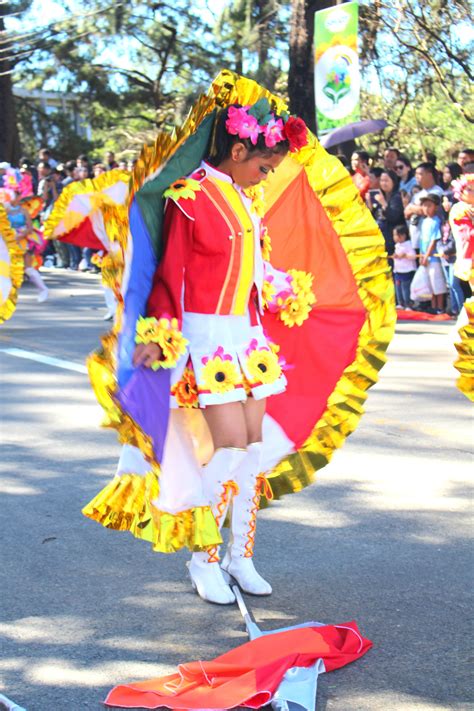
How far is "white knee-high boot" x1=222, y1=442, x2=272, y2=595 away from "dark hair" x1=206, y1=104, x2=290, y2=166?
3.47 feet

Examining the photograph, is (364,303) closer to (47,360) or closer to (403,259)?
(47,360)

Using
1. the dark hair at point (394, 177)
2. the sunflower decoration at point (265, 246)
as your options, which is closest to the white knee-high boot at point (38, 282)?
the dark hair at point (394, 177)

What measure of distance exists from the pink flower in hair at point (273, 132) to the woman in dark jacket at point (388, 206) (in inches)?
358

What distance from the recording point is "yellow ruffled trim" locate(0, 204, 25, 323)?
20.1ft

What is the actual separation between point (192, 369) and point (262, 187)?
0.83 meters

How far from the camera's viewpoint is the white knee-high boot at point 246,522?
426 centimetres

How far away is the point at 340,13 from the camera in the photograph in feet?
44.8

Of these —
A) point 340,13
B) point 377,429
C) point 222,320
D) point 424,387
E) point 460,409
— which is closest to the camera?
point 222,320

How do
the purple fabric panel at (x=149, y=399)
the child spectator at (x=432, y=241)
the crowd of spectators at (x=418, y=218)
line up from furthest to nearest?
1. the child spectator at (x=432, y=241)
2. the crowd of spectators at (x=418, y=218)
3. the purple fabric panel at (x=149, y=399)

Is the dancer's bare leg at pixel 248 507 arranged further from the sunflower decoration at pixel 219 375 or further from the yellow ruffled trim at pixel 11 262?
the yellow ruffled trim at pixel 11 262

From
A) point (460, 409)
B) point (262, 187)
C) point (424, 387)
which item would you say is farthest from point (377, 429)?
point (262, 187)

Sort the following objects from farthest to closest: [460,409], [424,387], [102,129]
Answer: [102,129] → [424,387] → [460,409]

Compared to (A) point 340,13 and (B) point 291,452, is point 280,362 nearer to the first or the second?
(B) point 291,452

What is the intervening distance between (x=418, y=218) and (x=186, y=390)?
8987 mm
